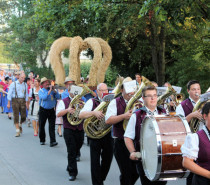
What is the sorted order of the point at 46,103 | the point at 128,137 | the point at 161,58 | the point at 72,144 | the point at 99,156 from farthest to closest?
1. the point at 161,58
2. the point at 46,103
3. the point at 72,144
4. the point at 99,156
5. the point at 128,137

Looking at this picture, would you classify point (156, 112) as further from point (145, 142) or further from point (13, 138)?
point (13, 138)

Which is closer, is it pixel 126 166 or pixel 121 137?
pixel 126 166

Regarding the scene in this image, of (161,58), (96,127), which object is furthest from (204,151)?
(161,58)

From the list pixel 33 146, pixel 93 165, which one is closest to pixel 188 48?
pixel 33 146

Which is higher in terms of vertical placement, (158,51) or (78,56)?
(158,51)

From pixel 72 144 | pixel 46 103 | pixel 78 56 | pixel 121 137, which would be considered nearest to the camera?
pixel 121 137

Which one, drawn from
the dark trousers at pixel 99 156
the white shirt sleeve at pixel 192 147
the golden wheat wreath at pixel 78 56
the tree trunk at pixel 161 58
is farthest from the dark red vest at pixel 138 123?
the tree trunk at pixel 161 58

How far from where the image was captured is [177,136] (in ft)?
12.9

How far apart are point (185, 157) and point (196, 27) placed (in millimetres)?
11140

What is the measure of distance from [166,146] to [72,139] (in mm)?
3603

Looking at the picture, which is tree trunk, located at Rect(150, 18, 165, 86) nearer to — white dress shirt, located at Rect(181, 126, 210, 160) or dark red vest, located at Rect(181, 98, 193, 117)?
dark red vest, located at Rect(181, 98, 193, 117)

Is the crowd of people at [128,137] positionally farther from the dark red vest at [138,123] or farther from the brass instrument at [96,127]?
the brass instrument at [96,127]

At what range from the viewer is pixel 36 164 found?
327 inches

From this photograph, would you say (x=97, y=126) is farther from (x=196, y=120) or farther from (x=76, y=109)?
(x=196, y=120)
